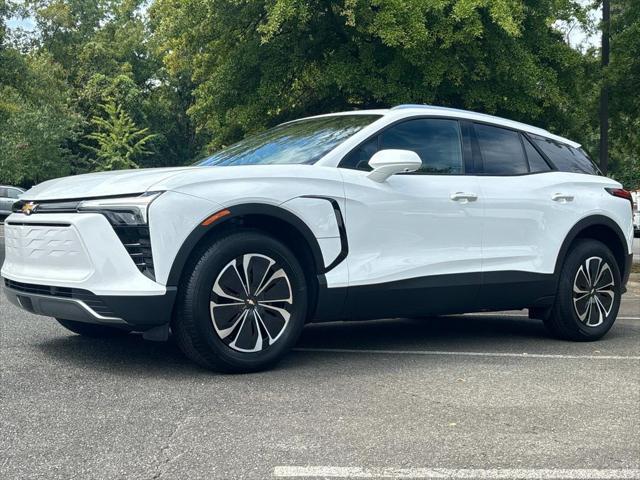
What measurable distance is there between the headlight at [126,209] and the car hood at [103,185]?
40mm

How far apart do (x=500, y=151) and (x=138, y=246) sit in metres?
3.07

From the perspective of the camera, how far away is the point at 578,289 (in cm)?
640

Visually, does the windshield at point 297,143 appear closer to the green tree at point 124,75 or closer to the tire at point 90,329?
the tire at point 90,329

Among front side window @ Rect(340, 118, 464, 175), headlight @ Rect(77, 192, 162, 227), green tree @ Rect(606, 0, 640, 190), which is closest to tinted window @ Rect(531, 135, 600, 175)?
front side window @ Rect(340, 118, 464, 175)

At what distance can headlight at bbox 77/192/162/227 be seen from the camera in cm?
444

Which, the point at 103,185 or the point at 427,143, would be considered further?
the point at 427,143

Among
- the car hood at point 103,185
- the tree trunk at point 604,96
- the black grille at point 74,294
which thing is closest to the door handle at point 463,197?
the car hood at point 103,185

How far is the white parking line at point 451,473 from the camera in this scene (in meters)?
3.12

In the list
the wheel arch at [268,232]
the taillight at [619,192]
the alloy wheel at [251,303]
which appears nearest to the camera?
the wheel arch at [268,232]

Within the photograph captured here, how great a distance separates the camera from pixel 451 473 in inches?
125

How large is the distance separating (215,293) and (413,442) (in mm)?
1605

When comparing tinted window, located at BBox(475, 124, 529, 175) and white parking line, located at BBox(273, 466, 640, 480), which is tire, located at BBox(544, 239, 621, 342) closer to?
tinted window, located at BBox(475, 124, 529, 175)

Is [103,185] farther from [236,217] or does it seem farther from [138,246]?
[236,217]

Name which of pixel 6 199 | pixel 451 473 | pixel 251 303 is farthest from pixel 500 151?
pixel 6 199
